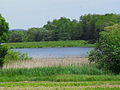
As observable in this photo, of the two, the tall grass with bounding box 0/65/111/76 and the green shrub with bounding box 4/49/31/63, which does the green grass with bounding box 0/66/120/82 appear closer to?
the tall grass with bounding box 0/65/111/76

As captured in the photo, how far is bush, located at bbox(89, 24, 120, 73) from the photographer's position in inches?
844

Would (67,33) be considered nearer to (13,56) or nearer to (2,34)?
(13,56)

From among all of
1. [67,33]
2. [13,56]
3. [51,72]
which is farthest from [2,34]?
[67,33]

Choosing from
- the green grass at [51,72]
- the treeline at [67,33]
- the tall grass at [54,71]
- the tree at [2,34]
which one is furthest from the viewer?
the treeline at [67,33]

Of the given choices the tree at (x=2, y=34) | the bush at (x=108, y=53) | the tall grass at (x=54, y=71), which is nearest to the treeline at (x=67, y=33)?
the tree at (x=2, y=34)

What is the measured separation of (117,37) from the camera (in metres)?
22.9

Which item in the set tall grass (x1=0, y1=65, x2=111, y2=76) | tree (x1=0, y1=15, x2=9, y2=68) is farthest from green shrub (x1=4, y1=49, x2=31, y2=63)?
tall grass (x1=0, y1=65, x2=111, y2=76)

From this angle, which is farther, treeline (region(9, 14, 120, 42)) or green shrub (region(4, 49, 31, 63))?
treeline (region(9, 14, 120, 42))

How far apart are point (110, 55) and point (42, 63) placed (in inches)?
239

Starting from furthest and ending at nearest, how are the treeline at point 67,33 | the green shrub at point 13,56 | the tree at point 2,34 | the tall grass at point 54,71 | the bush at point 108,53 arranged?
1. the treeline at point 67,33
2. the green shrub at point 13,56
3. the tree at point 2,34
4. the bush at point 108,53
5. the tall grass at point 54,71

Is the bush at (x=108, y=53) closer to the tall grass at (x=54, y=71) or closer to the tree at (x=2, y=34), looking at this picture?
the tall grass at (x=54, y=71)

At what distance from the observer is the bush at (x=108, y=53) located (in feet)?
70.3

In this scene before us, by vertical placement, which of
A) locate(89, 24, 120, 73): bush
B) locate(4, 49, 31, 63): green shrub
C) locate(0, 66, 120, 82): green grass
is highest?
locate(89, 24, 120, 73): bush

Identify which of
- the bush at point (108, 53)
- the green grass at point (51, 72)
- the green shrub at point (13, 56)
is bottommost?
the green grass at point (51, 72)
